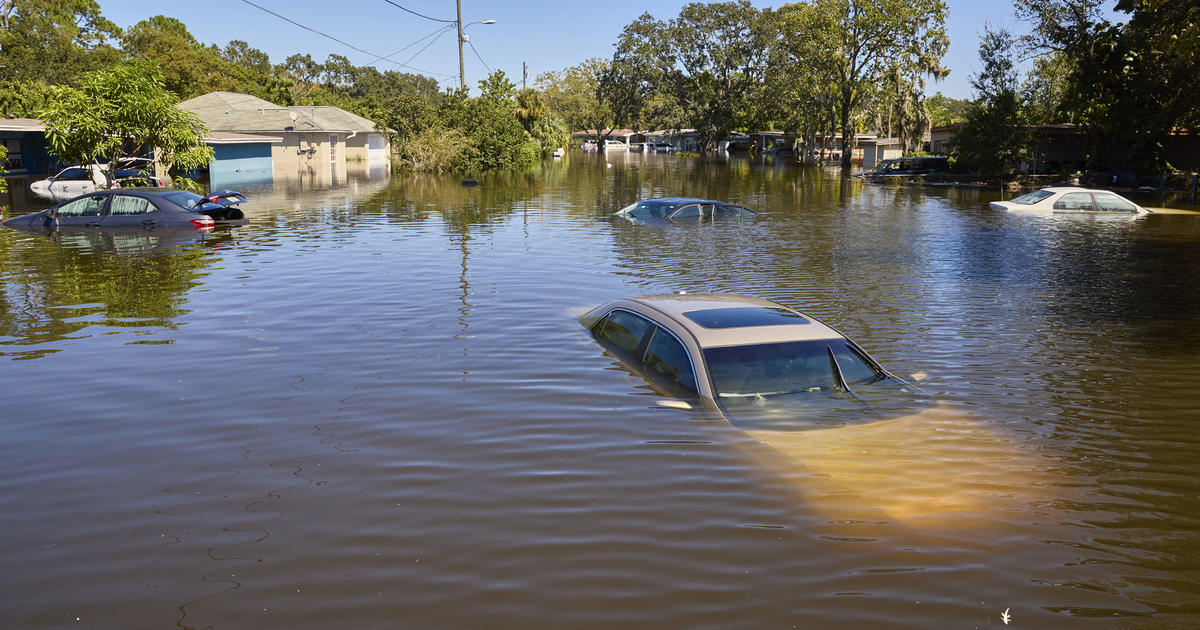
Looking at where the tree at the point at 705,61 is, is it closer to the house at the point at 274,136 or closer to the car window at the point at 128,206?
the house at the point at 274,136

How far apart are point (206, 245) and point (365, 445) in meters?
15.8

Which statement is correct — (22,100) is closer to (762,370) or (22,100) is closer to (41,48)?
(41,48)

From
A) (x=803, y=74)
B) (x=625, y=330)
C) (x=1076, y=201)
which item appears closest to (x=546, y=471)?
(x=625, y=330)

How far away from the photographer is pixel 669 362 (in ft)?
26.7

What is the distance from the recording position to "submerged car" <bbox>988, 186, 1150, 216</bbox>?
96.7ft

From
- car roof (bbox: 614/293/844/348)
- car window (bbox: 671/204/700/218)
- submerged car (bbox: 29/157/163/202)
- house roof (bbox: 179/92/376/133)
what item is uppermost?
house roof (bbox: 179/92/376/133)

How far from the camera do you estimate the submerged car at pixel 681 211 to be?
25594 mm

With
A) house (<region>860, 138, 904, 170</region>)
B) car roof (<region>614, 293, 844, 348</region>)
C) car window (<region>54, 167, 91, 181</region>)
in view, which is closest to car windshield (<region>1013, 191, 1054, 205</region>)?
car roof (<region>614, 293, 844, 348</region>)

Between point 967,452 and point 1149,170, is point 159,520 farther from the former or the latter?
point 1149,170

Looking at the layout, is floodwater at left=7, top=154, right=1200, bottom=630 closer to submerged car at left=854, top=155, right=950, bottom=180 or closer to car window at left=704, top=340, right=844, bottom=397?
car window at left=704, top=340, right=844, bottom=397

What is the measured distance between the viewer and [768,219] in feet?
91.8

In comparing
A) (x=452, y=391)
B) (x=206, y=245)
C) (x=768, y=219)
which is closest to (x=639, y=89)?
(x=768, y=219)

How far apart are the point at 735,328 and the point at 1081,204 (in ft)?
90.3

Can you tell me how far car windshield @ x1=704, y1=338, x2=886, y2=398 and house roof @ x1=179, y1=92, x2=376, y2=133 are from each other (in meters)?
56.0
